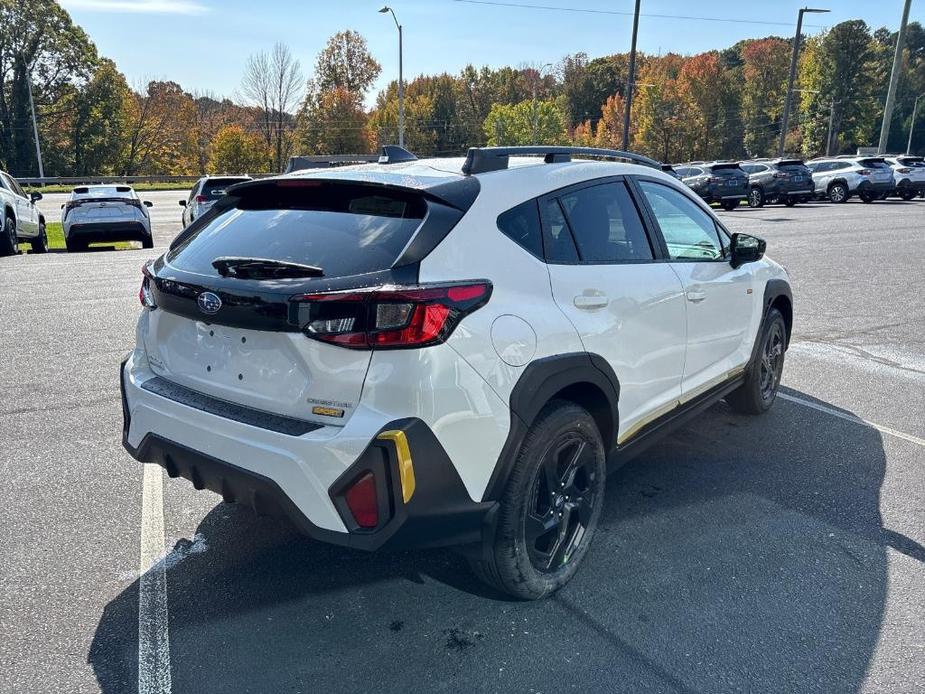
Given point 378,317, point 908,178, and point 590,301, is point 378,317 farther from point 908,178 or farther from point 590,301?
point 908,178

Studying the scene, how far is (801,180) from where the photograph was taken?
27562 millimetres

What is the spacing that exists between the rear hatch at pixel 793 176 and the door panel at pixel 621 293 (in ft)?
88.8

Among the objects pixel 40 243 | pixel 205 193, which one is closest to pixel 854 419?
pixel 205 193

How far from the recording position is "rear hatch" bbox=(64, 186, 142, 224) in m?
15.5

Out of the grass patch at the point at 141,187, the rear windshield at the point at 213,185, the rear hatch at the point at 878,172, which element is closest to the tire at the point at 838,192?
the rear hatch at the point at 878,172

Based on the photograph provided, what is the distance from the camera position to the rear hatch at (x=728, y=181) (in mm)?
26266

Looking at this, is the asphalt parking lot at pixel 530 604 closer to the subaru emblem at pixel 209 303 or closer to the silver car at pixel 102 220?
the subaru emblem at pixel 209 303

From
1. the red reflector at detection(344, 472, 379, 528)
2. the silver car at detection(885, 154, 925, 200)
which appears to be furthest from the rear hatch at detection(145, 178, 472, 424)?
the silver car at detection(885, 154, 925, 200)

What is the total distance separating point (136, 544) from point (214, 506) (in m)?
0.45

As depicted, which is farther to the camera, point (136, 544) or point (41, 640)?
point (136, 544)

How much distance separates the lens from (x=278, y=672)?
8.21ft

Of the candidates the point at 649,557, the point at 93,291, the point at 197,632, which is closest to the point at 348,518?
the point at 197,632

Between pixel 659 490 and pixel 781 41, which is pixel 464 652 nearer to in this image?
pixel 659 490

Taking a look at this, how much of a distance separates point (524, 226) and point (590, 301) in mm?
438
